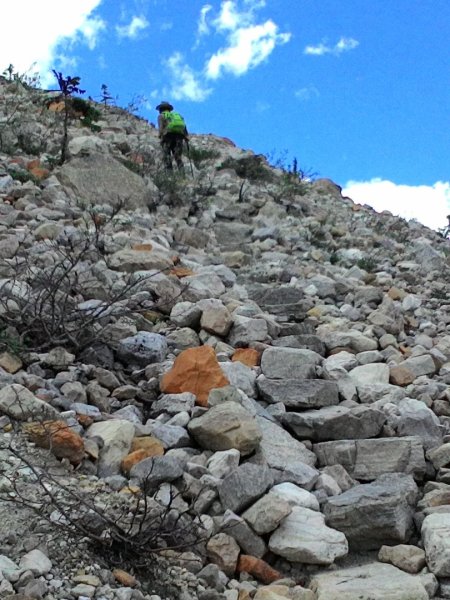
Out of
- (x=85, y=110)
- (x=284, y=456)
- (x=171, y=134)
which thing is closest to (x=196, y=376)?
(x=284, y=456)

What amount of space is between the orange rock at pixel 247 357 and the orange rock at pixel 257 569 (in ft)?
6.16

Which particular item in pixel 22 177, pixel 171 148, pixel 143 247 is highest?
pixel 171 148

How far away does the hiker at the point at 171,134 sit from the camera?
10250 millimetres

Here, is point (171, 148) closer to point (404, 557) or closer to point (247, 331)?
point (247, 331)

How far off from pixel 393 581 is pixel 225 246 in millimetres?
5686

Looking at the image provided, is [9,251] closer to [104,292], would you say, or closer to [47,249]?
[47,249]

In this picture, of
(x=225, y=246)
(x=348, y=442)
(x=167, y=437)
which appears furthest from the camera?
(x=225, y=246)

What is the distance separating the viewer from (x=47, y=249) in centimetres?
555

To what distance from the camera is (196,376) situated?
3.79 meters

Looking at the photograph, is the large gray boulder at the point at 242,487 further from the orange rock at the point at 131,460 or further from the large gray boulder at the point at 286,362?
the large gray boulder at the point at 286,362

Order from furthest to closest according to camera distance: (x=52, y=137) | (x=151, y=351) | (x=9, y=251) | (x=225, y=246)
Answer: (x=52, y=137)
(x=225, y=246)
(x=9, y=251)
(x=151, y=351)

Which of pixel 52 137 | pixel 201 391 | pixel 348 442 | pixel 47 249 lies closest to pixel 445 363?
pixel 348 442

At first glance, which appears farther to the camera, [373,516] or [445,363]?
[445,363]

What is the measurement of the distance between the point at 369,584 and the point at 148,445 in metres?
1.09
